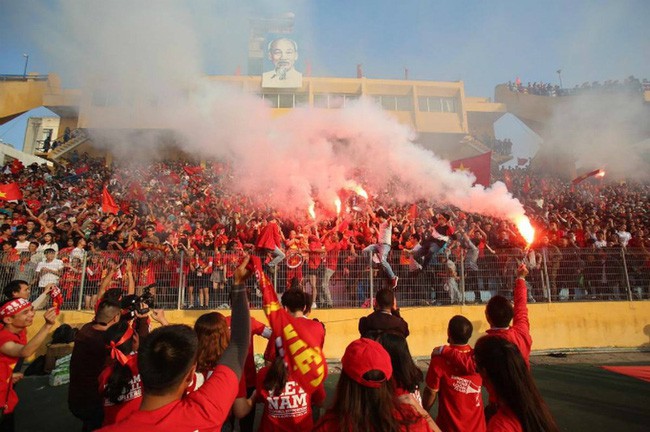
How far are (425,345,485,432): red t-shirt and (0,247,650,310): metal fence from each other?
5519mm

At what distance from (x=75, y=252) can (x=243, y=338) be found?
347 inches

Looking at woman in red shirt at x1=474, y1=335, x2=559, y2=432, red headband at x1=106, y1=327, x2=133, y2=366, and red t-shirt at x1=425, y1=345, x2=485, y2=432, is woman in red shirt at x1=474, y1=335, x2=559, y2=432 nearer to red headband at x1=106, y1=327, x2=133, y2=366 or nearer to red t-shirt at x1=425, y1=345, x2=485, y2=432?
red t-shirt at x1=425, y1=345, x2=485, y2=432

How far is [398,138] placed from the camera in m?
18.3

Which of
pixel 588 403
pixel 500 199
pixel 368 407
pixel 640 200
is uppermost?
pixel 640 200

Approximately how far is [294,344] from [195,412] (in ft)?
2.99

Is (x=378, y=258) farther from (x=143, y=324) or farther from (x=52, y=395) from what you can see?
(x=52, y=395)

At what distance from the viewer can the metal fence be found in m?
8.67

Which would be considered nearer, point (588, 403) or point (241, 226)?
point (588, 403)

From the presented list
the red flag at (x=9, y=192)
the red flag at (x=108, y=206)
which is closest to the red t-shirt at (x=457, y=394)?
the red flag at (x=108, y=206)

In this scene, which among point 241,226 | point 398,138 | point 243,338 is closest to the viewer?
point 243,338

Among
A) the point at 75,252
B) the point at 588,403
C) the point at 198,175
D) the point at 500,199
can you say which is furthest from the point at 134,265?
the point at 198,175

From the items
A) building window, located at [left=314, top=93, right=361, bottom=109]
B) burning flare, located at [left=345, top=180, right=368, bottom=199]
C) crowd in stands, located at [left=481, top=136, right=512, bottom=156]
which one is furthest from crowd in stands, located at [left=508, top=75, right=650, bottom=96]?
burning flare, located at [left=345, top=180, right=368, bottom=199]

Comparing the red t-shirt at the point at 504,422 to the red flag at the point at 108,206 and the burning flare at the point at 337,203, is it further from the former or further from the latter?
the red flag at the point at 108,206

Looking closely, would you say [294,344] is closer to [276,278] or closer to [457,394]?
[457,394]
